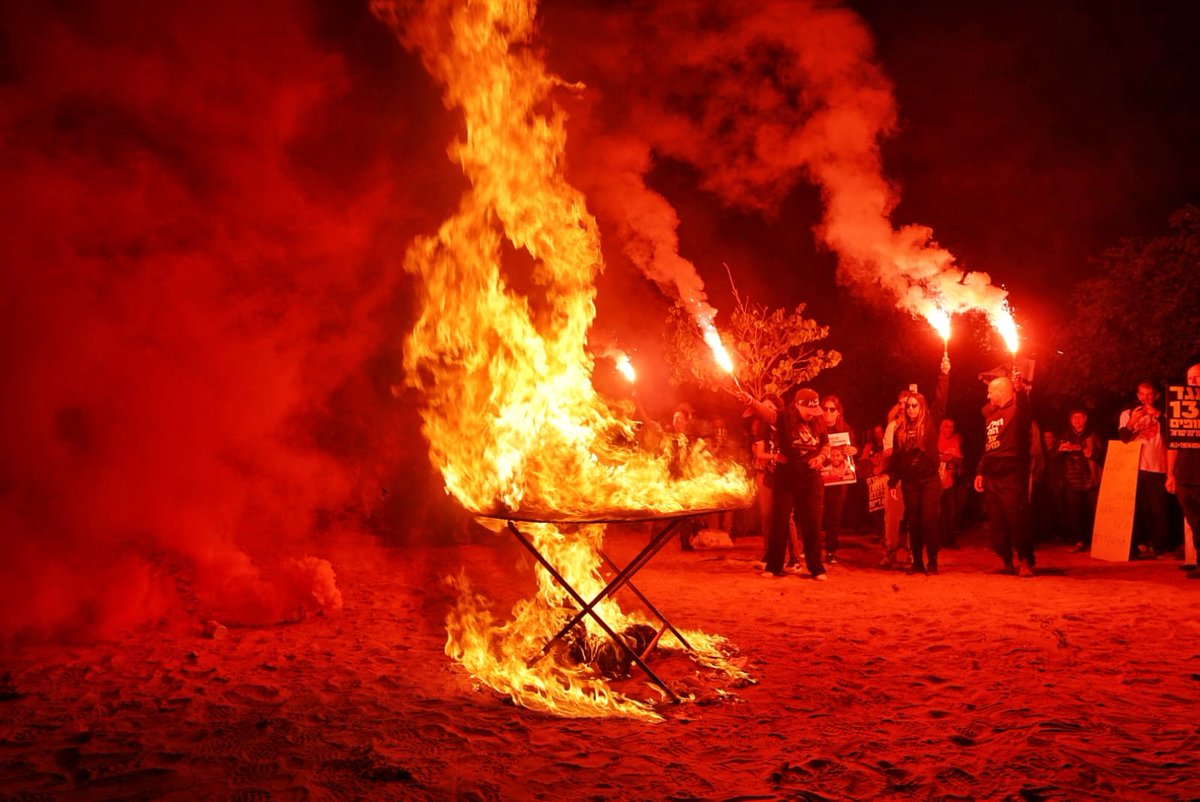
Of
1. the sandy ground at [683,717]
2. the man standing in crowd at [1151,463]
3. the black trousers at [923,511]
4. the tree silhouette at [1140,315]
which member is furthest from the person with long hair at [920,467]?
the tree silhouette at [1140,315]

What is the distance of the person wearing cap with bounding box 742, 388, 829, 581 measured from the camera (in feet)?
28.1

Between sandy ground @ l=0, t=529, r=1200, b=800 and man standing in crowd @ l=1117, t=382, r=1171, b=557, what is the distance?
3.38m

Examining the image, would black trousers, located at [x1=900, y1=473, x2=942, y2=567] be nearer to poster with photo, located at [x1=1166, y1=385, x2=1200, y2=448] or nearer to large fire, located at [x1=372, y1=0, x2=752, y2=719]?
poster with photo, located at [x1=1166, y1=385, x2=1200, y2=448]

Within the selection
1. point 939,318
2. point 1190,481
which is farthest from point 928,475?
point 1190,481

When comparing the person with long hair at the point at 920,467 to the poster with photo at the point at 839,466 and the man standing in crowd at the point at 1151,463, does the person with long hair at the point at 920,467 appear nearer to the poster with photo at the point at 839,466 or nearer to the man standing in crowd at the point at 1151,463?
the poster with photo at the point at 839,466

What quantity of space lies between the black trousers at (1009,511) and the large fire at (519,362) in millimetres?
3939

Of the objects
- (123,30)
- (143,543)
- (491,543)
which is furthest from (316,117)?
(491,543)

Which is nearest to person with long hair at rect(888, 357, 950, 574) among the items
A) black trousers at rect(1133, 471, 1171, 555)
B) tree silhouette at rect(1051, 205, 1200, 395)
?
black trousers at rect(1133, 471, 1171, 555)

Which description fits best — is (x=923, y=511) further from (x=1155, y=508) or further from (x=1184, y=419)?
(x=1155, y=508)

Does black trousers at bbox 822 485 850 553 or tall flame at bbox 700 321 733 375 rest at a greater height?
tall flame at bbox 700 321 733 375

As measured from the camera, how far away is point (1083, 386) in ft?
43.9

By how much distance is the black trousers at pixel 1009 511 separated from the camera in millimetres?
8375

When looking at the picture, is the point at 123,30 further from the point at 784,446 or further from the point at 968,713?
the point at 968,713

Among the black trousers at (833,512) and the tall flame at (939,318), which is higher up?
the tall flame at (939,318)
